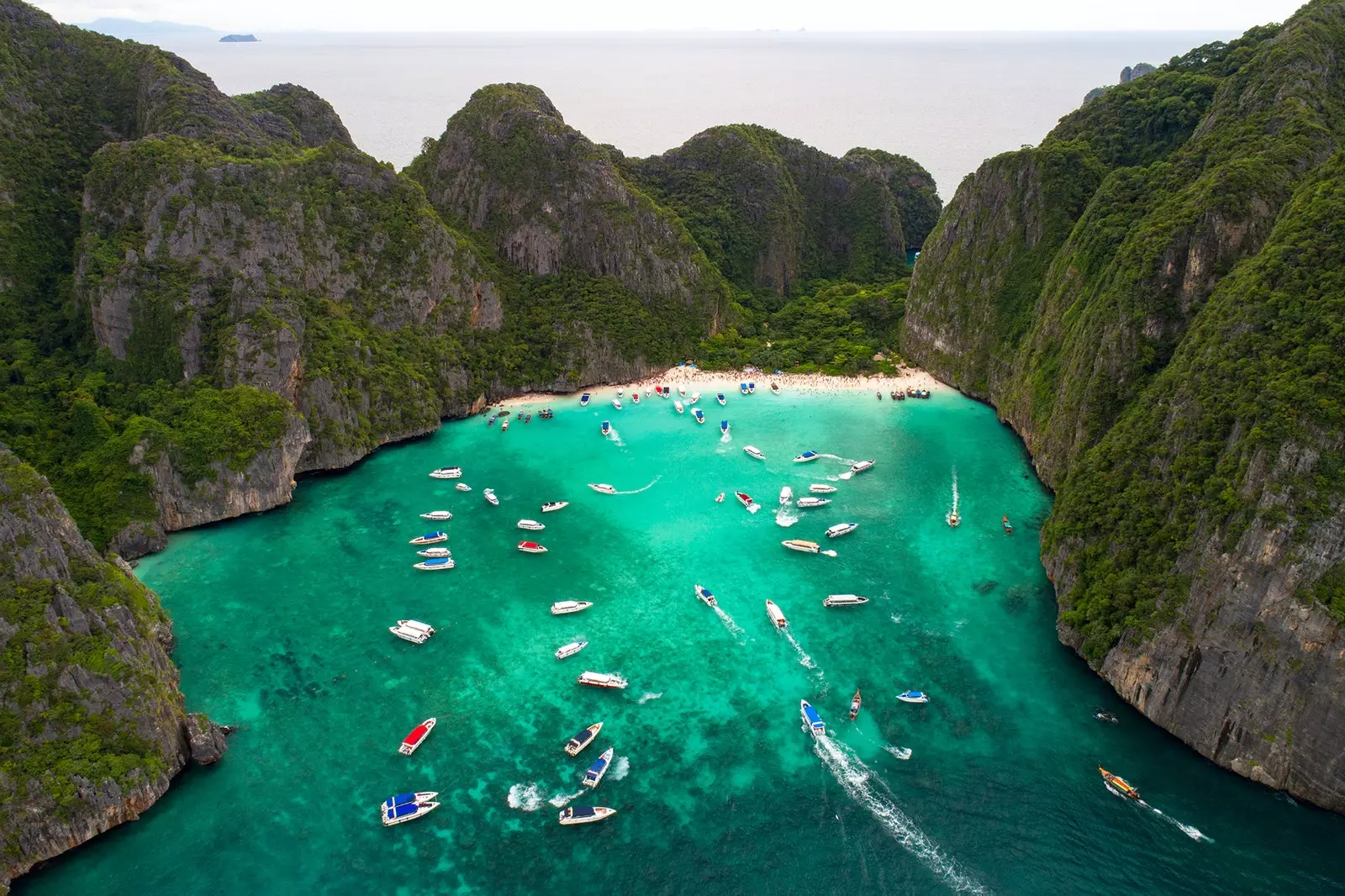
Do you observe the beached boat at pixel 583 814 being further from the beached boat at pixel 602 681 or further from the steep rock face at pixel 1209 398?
the steep rock face at pixel 1209 398

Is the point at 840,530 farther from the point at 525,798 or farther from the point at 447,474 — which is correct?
the point at 447,474

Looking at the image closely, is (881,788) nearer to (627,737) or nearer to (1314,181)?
(627,737)

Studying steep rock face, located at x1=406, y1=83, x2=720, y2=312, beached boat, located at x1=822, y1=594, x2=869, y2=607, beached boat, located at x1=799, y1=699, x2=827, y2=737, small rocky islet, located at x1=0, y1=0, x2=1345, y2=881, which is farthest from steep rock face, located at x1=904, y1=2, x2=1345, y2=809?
steep rock face, located at x1=406, y1=83, x2=720, y2=312

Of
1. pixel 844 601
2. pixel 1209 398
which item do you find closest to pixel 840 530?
pixel 844 601

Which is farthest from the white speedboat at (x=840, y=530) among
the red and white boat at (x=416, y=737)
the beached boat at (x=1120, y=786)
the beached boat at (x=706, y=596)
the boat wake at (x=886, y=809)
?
the red and white boat at (x=416, y=737)

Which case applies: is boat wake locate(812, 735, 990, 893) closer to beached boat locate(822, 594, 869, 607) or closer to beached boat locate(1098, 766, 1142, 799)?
beached boat locate(1098, 766, 1142, 799)

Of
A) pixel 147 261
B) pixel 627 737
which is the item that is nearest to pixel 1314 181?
pixel 627 737
